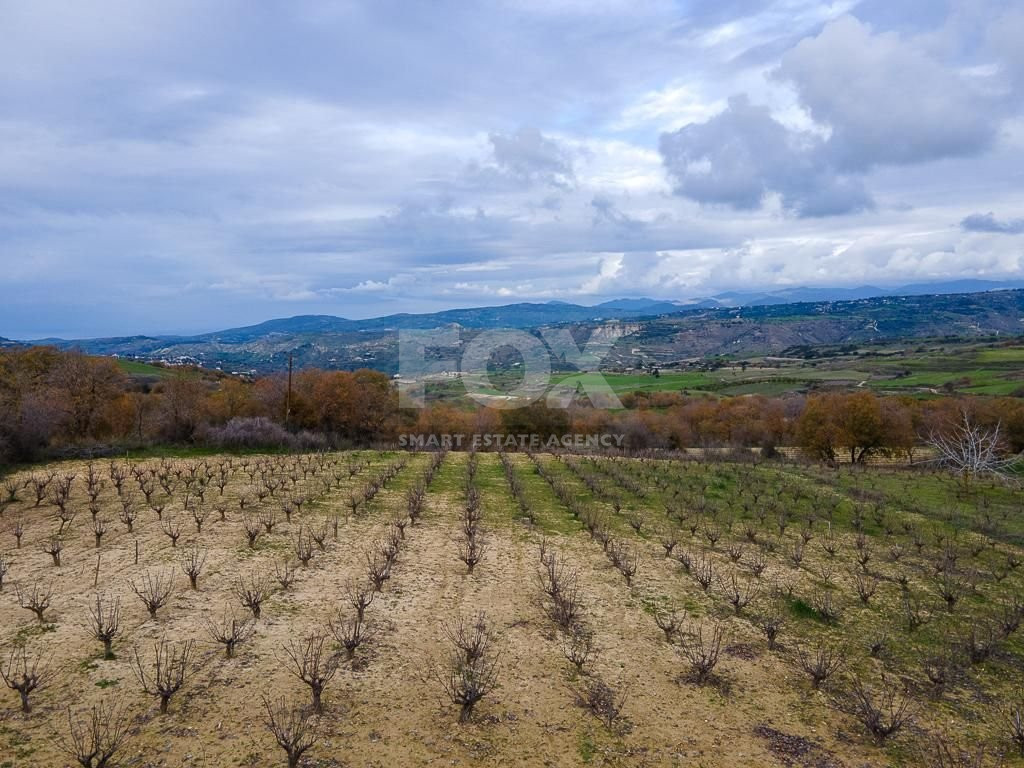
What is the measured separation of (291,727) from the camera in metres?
5.43

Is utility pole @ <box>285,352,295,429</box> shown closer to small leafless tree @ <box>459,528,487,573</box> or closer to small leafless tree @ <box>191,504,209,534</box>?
small leafless tree @ <box>191,504,209,534</box>

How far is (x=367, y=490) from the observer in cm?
1686

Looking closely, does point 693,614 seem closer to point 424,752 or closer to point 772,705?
point 772,705

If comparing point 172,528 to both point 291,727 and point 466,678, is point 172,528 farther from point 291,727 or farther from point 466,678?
point 466,678

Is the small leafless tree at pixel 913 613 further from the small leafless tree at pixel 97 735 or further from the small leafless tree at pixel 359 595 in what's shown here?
the small leafless tree at pixel 97 735

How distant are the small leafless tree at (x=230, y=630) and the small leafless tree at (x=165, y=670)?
12.7 inches

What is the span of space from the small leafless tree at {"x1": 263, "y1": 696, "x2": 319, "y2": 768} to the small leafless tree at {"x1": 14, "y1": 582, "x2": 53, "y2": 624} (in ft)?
13.3

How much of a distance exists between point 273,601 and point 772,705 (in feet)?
23.7

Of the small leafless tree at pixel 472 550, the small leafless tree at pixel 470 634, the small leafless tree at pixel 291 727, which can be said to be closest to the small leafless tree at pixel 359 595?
the small leafless tree at pixel 470 634

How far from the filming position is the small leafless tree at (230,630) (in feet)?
23.7

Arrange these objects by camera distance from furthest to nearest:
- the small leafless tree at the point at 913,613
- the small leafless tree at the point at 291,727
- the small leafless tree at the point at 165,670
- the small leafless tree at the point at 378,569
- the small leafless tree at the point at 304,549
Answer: the small leafless tree at the point at 304,549, the small leafless tree at the point at 378,569, the small leafless tree at the point at 913,613, the small leafless tree at the point at 165,670, the small leafless tree at the point at 291,727

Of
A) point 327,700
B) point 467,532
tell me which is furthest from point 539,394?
point 327,700

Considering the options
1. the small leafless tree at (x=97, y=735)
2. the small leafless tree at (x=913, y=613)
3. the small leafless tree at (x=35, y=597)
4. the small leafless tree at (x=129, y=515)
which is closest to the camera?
the small leafless tree at (x=97, y=735)
